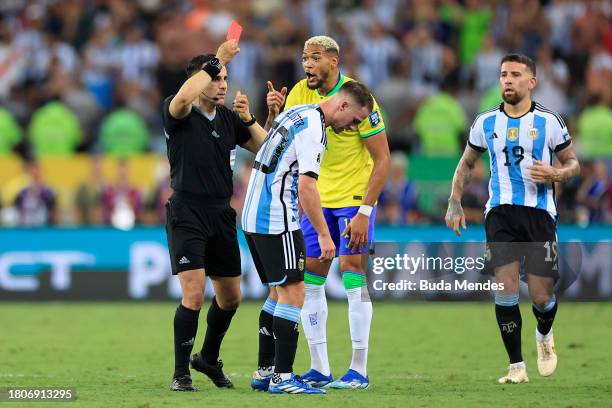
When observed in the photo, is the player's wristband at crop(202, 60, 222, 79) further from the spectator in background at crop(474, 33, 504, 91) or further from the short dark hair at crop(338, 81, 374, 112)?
the spectator in background at crop(474, 33, 504, 91)

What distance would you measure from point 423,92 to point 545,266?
10.6 m

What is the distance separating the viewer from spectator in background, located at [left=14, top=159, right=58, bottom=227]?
1836 cm

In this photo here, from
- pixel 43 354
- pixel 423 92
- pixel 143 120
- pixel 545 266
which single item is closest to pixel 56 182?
pixel 143 120

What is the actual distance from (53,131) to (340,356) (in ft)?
31.1

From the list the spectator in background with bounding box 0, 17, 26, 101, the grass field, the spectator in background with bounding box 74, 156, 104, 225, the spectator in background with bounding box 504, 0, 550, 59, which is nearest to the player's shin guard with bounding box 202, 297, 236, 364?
the grass field

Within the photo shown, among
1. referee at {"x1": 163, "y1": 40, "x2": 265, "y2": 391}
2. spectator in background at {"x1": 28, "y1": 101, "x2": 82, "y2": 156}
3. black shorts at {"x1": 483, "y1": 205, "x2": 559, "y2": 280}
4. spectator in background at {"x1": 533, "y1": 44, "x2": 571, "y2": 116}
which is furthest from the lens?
spectator in background at {"x1": 533, "y1": 44, "x2": 571, "y2": 116}

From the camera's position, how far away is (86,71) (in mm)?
21250

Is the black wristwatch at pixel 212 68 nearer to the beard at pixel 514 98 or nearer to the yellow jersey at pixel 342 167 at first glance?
the yellow jersey at pixel 342 167

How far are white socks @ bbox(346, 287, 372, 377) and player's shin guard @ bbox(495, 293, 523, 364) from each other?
104 centimetres

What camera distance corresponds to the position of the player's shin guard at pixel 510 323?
9570 mm

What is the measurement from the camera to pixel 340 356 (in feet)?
38.0

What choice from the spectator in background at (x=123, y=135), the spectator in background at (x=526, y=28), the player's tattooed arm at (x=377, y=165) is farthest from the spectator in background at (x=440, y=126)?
the player's tattooed arm at (x=377, y=165)

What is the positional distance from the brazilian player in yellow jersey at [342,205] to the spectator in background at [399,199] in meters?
8.21

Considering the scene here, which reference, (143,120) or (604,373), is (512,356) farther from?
(143,120)
